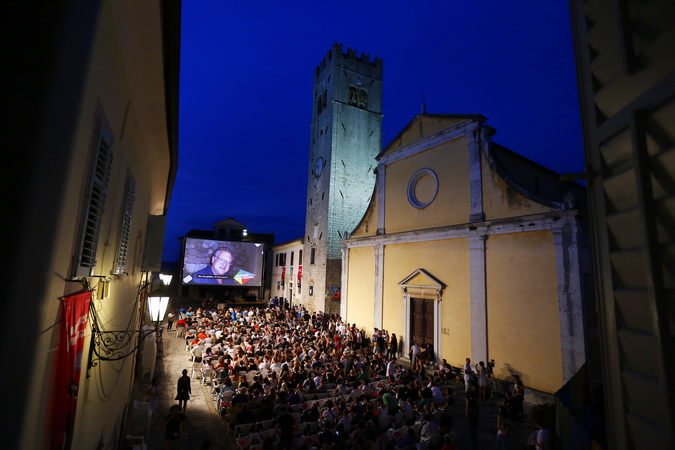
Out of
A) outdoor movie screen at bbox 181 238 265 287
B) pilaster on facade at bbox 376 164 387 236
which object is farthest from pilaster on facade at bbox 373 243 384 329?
outdoor movie screen at bbox 181 238 265 287

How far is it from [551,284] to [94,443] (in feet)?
40.7

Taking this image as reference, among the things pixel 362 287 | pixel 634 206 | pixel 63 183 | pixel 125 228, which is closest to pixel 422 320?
pixel 362 287

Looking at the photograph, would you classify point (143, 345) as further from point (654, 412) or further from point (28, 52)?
point (654, 412)

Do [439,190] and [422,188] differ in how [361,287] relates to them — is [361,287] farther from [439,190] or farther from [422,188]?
[439,190]

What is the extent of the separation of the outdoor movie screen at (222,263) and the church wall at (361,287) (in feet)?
62.1

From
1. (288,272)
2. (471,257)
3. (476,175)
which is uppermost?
(476,175)

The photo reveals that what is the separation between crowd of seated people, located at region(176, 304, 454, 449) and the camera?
695cm

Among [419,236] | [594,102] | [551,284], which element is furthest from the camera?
[419,236]

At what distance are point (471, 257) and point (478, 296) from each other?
5.19 ft

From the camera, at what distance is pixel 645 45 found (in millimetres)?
1991

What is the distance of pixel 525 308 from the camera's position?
38.5ft

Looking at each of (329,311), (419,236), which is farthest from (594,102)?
(329,311)

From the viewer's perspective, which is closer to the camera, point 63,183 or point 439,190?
point 63,183

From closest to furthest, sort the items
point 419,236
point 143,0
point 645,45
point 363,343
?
point 645,45 < point 143,0 < point 419,236 < point 363,343
